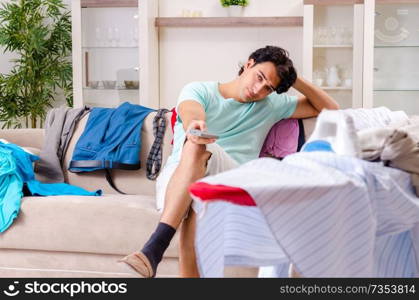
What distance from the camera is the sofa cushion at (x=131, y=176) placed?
317 cm

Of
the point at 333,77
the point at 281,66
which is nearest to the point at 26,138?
the point at 281,66

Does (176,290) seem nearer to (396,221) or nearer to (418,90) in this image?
(396,221)

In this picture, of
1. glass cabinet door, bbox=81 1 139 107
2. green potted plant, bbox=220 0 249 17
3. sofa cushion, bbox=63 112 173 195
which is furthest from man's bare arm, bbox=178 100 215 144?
green potted plant, bbox=220 0 249 17

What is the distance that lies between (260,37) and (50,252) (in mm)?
A: 2942

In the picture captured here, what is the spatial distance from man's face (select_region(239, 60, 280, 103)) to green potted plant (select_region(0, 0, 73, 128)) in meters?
2.73

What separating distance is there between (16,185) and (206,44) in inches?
107

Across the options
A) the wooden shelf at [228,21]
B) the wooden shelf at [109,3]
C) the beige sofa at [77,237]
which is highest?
the wooden shelf at [109,3]

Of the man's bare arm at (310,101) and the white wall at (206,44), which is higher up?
the white wall at (206,44)

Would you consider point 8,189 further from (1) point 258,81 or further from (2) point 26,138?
(1) point 258,81

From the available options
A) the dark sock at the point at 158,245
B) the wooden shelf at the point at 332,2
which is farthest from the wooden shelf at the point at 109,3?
the dark sock at the point at 158,245

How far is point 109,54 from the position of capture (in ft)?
16.8

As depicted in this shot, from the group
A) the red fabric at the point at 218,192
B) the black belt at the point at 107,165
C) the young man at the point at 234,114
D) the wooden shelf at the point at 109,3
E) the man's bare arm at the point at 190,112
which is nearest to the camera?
the red fabric at the point at 218,192

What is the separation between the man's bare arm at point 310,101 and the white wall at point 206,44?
224cm

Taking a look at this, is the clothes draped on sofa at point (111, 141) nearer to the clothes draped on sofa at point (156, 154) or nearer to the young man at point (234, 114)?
the clothes draped on sofa at point (156, 154)
